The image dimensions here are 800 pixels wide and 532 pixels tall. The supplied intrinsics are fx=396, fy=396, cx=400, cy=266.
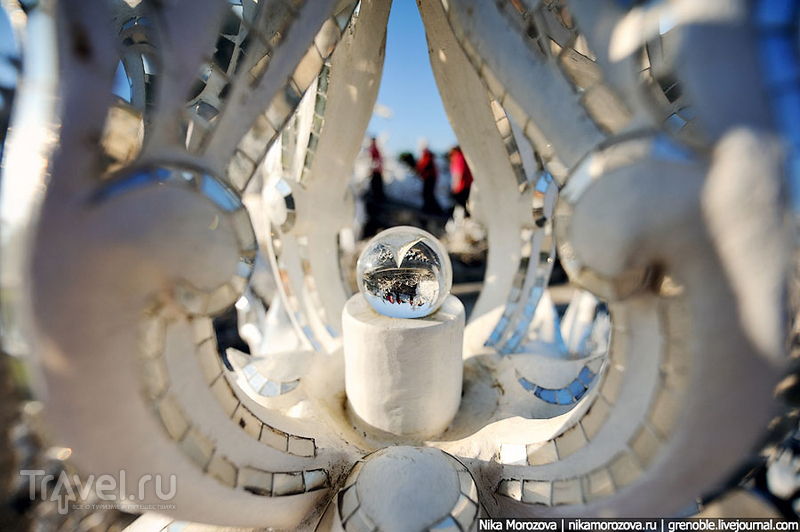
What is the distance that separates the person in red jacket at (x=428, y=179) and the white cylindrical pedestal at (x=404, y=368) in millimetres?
3760

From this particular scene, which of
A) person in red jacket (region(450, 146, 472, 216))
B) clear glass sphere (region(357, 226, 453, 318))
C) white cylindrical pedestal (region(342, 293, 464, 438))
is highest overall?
person in red jacket (region(450, 146, 472, 216))

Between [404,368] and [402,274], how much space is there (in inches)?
9.0

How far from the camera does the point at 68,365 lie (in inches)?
17.4

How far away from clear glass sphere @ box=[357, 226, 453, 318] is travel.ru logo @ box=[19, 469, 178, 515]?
0.56 m

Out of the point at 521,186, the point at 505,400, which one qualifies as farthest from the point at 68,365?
the point at 521,186

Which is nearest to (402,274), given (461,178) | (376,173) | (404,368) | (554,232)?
(404,368)

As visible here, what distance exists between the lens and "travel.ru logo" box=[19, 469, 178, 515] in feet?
1.68

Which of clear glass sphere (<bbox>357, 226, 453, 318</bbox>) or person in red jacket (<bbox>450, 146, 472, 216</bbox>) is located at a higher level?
person in red jacket (<bbox>450, 146, 472, 216</bbox>)

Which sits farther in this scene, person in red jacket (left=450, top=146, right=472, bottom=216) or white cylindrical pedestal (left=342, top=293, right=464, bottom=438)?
person in red jacket (left=450, top=146, right=472, bottom=216)

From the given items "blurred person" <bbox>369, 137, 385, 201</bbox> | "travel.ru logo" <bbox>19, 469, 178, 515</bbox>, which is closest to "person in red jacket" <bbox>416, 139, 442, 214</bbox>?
"blurred person" <bbox>369, 137, 385, 201</bbox>

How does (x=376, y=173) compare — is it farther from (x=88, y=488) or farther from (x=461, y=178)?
(x=88, y=488)

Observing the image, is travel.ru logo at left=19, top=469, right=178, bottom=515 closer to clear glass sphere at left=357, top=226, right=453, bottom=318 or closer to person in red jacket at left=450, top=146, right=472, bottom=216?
clear glass sphere at left=357, top=226, right=453, bottom=318

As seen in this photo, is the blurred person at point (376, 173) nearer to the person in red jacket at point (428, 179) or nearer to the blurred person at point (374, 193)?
the blurred person at point (374, 193)

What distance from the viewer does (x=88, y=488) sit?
1.75 ft
